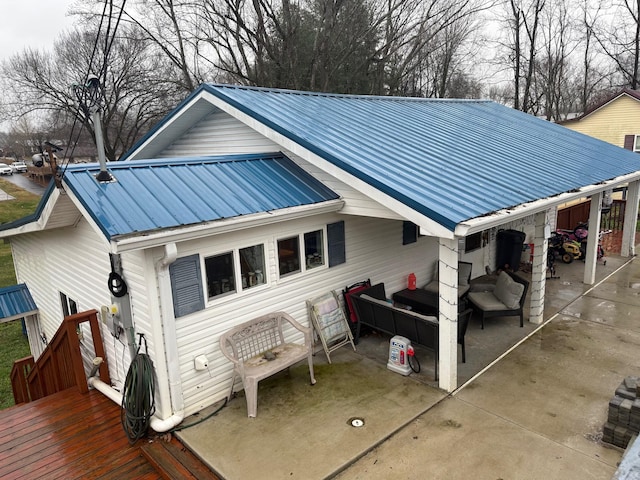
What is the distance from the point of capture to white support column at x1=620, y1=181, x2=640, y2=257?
38.1 ft

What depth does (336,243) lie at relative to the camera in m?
7.18

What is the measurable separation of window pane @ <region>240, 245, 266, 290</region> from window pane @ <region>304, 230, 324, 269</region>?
2.74 ft

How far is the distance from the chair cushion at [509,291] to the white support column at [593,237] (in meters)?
3.17

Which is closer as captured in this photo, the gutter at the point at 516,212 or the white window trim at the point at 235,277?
the gutter at the point at 516,212

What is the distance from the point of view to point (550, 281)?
10320 mm

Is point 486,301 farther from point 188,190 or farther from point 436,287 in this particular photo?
point 188,190

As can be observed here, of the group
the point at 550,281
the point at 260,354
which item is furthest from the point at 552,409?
the point at 550,281

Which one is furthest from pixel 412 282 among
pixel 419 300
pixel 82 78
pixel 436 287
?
pixel 82 78

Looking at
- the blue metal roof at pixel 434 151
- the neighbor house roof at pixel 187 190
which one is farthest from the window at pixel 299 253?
the blue metal roof at pixel 434 151

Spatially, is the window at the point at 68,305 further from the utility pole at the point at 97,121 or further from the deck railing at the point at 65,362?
the utility pole at the point at 97,121

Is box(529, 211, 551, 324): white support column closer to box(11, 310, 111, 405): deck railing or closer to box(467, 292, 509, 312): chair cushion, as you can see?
box(467, 292, 509, 312): chair cushion

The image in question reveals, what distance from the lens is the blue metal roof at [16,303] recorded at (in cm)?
932

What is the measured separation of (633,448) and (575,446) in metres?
4.19

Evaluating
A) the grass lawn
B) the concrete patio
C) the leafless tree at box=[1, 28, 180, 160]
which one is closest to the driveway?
the grass lawn
